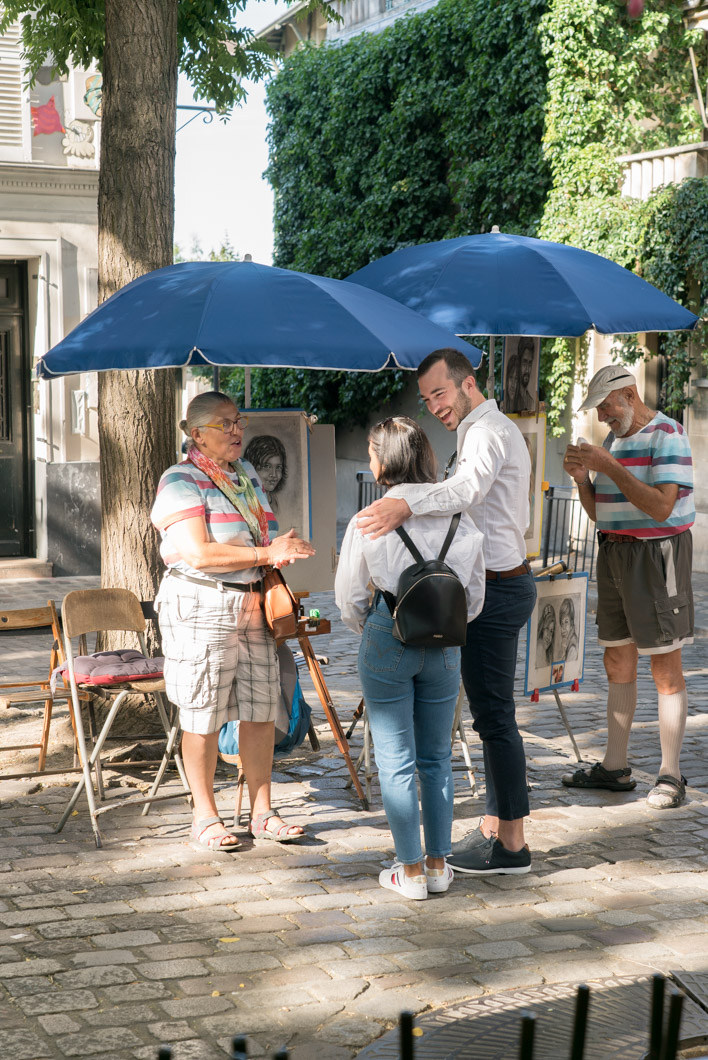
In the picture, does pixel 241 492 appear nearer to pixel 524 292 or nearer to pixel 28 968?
pixel 524 292

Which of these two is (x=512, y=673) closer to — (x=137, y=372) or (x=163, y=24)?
(x=137, y=372)

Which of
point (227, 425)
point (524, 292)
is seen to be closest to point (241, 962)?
point (227, 425)

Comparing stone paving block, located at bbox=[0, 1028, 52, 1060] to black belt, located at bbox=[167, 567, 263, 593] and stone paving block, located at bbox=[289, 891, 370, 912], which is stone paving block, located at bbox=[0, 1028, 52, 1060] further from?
black belt, located at bbox=[167, 567, 263, 593]

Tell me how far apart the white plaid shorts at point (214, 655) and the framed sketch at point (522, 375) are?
6.97 ft

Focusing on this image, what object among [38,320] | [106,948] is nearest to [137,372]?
[106,948]

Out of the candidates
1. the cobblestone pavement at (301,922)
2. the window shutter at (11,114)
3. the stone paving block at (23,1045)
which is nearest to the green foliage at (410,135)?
the window shutter at (11,114)

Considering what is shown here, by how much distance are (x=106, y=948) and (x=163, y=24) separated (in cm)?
492

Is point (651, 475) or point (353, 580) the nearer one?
point (353, 580)

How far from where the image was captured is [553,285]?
604 cm

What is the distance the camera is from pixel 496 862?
4996 mm

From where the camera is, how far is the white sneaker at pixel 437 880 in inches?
187

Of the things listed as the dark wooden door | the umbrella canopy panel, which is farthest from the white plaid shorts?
the dark wooden door

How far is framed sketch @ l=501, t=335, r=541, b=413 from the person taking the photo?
6.61 meters

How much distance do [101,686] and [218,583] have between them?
35.2 inches
